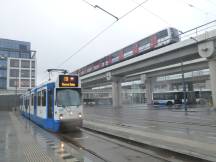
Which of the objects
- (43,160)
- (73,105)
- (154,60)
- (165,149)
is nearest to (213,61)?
(154,60)

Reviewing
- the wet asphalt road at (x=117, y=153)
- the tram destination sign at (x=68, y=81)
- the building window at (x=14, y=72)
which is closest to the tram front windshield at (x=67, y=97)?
the tram destination sign at (x=68, y=81)

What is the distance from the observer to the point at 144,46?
3566 cm

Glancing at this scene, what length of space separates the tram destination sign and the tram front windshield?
325 millimetres

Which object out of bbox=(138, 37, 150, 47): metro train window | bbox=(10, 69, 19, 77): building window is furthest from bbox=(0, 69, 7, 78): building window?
bbox=(138, 37, 150, 47): metro train window

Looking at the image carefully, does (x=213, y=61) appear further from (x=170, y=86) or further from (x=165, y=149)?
(x=170, y=86)

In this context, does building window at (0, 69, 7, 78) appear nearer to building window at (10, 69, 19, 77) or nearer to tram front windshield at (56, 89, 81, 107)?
building window at (10, 69, 19, 77)

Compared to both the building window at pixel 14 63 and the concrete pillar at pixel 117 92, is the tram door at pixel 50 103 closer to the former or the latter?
the concrete pillar at pixel 117 92

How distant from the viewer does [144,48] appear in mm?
35812

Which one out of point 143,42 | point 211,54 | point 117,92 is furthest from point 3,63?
point 211,54

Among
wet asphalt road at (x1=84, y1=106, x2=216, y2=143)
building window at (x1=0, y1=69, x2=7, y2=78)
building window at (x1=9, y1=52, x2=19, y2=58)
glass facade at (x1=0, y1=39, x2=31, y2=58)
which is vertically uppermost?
glass facade at (x1=0, y1=39, x2=31, y2=58)

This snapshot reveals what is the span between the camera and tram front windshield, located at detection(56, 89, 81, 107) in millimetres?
13914

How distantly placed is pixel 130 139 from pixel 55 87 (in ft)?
18.6

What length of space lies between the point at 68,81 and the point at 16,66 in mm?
92501

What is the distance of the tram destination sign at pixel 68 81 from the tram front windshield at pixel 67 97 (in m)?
0.32
